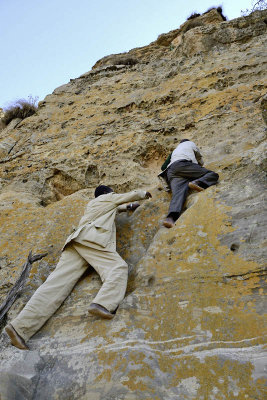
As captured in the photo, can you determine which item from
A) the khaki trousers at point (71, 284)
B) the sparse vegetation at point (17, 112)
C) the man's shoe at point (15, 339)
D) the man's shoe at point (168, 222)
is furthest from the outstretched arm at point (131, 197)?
the sparse vegetation at point (17, 112)

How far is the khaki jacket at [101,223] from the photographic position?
3959 millimetres

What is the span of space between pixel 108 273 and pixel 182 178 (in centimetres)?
178

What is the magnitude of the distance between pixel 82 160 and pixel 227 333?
4.78 metres

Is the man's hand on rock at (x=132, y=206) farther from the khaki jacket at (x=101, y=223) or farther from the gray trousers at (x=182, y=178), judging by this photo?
the gray trousers at (x=182, y=178)

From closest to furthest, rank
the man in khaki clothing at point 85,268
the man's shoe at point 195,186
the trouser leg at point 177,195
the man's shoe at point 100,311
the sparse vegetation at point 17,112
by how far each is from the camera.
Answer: the man's shoe at point 100,311
the man in khaki clothing at point 85,268
the trouser leg at point 177,195
the man's shoe at point 195,186
the sparse vegetation at point 17,112

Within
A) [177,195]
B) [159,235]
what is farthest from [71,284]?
[177,195]

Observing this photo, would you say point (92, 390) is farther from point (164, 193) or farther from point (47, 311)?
point (164, 193)

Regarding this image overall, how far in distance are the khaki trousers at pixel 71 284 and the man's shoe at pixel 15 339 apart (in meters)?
0.04

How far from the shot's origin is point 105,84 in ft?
30.1

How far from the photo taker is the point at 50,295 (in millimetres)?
3645

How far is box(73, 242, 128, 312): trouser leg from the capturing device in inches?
132

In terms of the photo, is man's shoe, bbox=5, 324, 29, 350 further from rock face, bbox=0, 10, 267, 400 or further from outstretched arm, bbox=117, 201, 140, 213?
outstretched arm, bbox=117, 201, 140, 213

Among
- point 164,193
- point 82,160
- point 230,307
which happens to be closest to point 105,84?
point 82,160

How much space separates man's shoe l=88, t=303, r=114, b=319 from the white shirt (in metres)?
2.46
